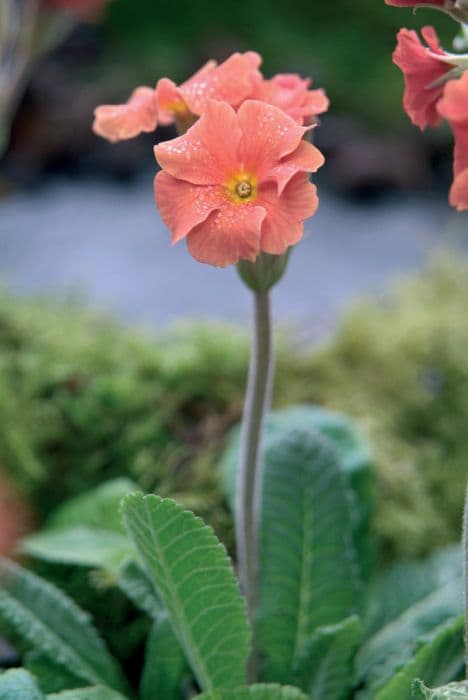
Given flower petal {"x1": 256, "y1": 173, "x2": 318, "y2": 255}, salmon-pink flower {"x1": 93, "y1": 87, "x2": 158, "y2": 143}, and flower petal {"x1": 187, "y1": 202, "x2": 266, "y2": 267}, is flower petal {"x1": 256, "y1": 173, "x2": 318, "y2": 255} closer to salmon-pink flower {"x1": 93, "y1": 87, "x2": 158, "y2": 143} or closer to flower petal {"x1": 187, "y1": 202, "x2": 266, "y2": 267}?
flower petal {"x1": 187, "y1": 202, "x2": 266, "y2": 267}

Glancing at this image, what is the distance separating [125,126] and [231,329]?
0.64 metres

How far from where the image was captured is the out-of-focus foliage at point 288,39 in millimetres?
2805

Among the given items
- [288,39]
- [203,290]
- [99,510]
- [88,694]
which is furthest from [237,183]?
[288,39]

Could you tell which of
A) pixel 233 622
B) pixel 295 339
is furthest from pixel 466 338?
pixel 233 622

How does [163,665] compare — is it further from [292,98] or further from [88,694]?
[292,98]

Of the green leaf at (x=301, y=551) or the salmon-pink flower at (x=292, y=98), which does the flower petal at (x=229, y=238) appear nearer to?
the salmon-pink flower at (x=292, y=98)

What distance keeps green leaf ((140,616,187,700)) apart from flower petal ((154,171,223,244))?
0.33 metres

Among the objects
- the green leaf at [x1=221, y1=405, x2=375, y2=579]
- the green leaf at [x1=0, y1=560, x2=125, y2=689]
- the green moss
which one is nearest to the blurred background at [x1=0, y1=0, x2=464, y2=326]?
the green moss

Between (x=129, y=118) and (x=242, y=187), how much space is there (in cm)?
11

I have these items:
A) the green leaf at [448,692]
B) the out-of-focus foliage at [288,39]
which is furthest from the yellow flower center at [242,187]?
the out-of-focus foliage at [288,39]

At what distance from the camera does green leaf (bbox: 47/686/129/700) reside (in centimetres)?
62

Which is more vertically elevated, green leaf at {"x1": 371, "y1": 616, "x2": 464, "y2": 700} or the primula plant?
the primula plant

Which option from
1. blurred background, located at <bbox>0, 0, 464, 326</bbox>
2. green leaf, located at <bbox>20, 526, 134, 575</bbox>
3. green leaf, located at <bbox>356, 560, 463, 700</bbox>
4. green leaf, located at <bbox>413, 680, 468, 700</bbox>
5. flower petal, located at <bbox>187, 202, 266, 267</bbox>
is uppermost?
blurred background, located at <bbox>0, 0, 464, 326</bbox>

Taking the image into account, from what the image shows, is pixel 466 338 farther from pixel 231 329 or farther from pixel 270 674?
pixel 270 674
